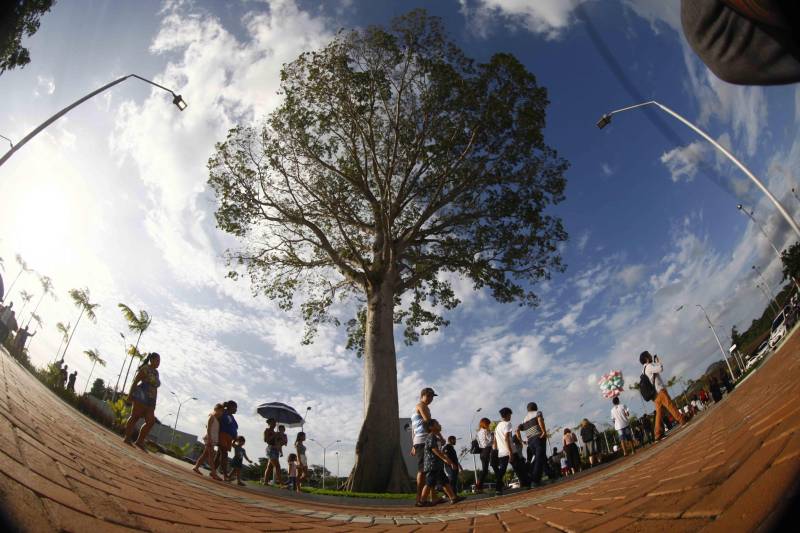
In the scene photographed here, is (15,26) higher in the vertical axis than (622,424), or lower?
higher

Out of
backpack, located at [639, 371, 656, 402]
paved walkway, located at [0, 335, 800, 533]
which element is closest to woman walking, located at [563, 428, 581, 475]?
backpack, located at [639, 371, 656, 402]

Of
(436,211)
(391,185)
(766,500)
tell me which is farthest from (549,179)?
(766,500)

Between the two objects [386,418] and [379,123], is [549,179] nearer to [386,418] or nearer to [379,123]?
[379,123]

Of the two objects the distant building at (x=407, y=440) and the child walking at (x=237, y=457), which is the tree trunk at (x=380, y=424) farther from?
the distant building at (x=407, y=440)

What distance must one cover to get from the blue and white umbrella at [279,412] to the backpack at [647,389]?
13197mm

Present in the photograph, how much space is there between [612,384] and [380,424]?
40.0ft

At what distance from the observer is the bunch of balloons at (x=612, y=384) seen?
50.9 feet

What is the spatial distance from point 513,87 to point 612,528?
13.2 meters

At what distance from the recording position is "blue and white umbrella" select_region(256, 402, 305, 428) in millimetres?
14820

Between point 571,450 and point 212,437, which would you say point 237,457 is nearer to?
point 212,437

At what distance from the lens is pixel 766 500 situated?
31.8 inches

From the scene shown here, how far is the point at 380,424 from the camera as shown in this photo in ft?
29.9

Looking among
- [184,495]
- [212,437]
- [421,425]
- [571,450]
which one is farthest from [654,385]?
[212,437]

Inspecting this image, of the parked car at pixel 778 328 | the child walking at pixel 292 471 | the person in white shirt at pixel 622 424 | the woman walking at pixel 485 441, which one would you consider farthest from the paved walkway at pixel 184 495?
the child walking at pixel 292 471
